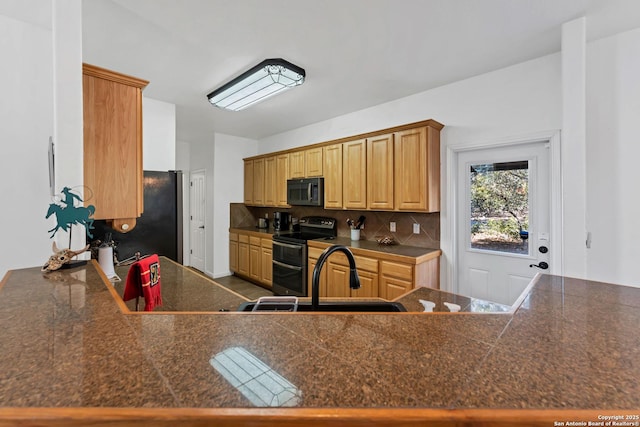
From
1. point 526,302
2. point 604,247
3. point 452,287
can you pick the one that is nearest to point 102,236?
point 526,302

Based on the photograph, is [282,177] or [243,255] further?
[243,255]

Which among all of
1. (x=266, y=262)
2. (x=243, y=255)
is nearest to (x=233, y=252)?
(x=243, y=255)

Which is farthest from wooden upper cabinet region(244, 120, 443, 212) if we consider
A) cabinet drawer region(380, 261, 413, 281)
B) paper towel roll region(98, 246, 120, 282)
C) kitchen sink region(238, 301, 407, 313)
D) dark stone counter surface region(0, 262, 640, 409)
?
paper towel roll region(98, 246, 120, 282)

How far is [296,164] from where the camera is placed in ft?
14.2

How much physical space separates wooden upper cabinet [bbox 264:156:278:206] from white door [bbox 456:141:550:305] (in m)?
2.88

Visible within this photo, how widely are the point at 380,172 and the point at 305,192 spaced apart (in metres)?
1.28

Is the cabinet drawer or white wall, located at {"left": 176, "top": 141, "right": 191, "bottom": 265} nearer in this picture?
the cabinet drawer

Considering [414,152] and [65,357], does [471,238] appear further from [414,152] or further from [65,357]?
[65,357]

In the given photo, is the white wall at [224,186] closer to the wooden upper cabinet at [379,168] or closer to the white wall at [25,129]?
the wooden upper cabinet at [379,168]

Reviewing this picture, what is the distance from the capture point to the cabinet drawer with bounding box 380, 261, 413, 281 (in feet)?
8.89

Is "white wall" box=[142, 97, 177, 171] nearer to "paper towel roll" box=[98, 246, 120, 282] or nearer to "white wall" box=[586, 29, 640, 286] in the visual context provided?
"paper towel roll" box=[98, 246, 120, 282]

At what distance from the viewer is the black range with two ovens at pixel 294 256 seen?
12.3ft

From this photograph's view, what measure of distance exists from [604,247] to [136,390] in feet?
10.1

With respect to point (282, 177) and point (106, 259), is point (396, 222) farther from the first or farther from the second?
point (106, 259)
